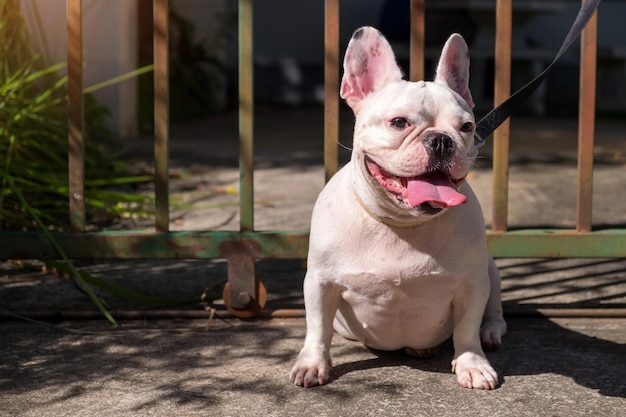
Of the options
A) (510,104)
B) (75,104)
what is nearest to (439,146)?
(510,104)

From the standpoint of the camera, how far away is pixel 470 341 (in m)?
2.74

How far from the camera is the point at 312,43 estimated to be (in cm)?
1198

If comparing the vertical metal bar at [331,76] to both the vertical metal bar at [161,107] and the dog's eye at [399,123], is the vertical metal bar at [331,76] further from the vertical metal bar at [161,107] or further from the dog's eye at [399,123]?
the dog's eye at [399,123]

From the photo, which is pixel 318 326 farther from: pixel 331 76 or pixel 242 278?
pixel 331 76

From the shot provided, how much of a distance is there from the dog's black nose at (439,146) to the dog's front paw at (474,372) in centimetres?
64

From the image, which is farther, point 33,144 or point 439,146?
point 33,144

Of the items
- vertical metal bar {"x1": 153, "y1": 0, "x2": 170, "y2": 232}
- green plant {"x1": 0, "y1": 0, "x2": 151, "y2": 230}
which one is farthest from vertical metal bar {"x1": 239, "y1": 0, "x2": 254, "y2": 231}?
green plant {"x1": 0, "y1": 0, "x2": 151, "y2": 230}

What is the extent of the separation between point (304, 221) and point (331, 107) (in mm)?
1538

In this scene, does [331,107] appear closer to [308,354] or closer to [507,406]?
[308,354]

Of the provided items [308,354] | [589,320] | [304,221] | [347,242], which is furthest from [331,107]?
[304,221]

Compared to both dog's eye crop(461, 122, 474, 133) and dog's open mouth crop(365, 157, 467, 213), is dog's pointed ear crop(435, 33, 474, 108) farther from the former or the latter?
dog's open mouth crop(365, 157, 467, 213)

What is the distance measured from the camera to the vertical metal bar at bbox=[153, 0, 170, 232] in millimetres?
3227

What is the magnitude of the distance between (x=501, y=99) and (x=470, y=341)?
2.99ft

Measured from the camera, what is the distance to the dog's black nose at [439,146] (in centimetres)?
239
